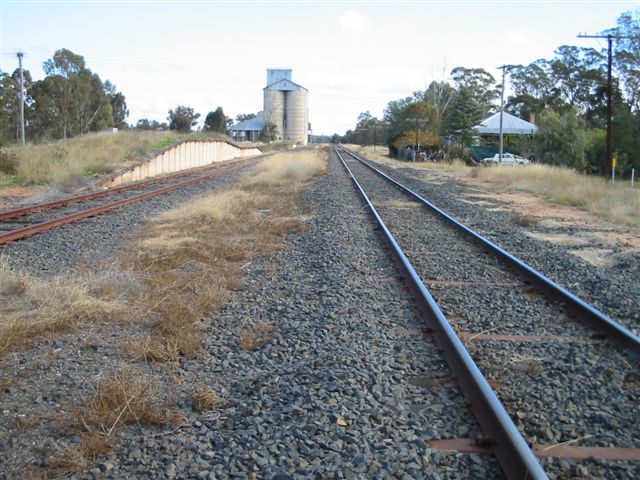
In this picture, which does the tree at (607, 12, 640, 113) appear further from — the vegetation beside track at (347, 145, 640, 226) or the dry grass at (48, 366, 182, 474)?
the dry grass at (48, 366, 182, 474)

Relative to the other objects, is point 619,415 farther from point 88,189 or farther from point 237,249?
point 88,189

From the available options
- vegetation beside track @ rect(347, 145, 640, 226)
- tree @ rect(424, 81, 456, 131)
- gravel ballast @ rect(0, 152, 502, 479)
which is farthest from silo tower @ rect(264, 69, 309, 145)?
gravel ballast @ rect(0, 152, 502, 479)

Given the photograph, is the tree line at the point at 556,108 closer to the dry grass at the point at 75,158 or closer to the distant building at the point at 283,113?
the dry grass at the point at 75,158

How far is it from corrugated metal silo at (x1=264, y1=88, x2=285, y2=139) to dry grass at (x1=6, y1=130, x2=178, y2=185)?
11344 cm

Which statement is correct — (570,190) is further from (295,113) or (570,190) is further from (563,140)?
(295,113)

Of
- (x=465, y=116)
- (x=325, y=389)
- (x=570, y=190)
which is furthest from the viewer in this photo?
(x=465, y=116)

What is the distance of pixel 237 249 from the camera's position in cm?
1051

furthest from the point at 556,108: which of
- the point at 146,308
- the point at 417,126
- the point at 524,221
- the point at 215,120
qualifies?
the point at 146,308

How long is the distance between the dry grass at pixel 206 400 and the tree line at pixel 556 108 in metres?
42.9

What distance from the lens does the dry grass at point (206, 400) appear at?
A: 4504mm

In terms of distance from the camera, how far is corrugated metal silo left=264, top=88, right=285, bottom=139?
492 ft

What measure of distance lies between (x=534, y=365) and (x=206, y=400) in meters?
2.74

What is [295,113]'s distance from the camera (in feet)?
517

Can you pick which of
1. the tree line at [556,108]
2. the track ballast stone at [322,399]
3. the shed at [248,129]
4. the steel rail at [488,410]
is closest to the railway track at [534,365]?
the steel rail at [488,410]
